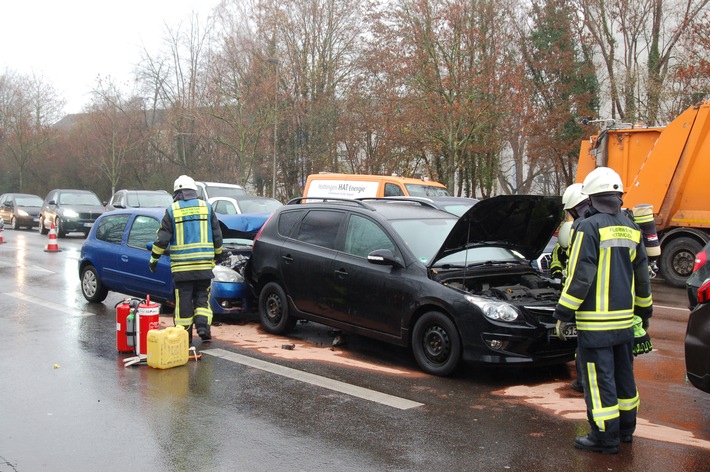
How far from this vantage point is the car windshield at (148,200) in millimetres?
22359

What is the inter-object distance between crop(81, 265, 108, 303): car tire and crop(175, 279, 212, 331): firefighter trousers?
321 cm

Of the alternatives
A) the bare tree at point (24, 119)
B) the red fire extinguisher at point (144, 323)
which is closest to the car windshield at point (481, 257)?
the red fire extinguisher at point (144, 323)

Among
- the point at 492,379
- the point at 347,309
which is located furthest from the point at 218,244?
the point at 492,379

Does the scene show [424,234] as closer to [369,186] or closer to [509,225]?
[509,225]

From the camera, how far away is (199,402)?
18.4ft

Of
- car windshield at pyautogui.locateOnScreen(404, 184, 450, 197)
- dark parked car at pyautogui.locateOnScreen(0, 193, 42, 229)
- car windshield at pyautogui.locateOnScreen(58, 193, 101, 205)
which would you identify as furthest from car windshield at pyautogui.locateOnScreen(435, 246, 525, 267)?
dark parked car at pyautogui.locateOnScreen(0, 193, 42, 229)

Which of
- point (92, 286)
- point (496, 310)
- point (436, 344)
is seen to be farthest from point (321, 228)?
point (92, 286)

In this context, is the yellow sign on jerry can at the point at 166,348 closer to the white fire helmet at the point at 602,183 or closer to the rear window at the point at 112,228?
the rear window at the point at 112,228

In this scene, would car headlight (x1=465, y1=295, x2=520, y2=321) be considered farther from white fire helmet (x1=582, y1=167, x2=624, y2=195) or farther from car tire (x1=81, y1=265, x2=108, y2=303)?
car tire (x1=81, y1=265, x2=108, y2=303)

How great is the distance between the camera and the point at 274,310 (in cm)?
831

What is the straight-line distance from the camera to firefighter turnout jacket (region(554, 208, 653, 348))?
179 inches

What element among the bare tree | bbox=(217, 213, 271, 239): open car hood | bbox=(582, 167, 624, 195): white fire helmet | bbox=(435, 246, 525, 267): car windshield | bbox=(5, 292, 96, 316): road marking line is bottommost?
bbox=(5, 292, 96, 316): road marking line

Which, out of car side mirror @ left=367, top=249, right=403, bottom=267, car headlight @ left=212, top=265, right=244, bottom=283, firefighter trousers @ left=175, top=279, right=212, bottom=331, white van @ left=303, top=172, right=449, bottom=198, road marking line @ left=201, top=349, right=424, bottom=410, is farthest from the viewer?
white van @ left=303, top=172, right=449, bottom=198

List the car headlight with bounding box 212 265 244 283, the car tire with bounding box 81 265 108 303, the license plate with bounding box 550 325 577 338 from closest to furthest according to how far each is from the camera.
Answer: the license plate with bounding box 550 325 577 338, the car headlight with bounding box 212 265 244 283, the car tire with bounding box 81 265 108 303
